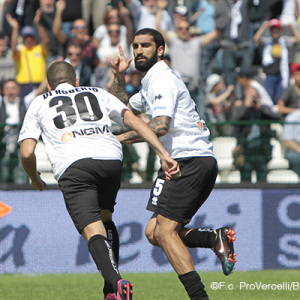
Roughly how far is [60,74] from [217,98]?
6963 millimetres

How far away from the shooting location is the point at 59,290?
26.0ft

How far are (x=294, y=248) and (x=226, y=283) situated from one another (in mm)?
1587

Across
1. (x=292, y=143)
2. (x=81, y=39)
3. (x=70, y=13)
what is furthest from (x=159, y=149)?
(x=70, y=13)

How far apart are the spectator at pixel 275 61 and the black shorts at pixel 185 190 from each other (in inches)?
274

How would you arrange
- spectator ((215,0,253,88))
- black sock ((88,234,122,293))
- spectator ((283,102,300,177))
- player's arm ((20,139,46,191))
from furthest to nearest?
spectator ((215,0,253,88)) < spectator ((283,102,300,177)) < player's arm ((20,139,46,191)) < black sock ((88,234,122,293))

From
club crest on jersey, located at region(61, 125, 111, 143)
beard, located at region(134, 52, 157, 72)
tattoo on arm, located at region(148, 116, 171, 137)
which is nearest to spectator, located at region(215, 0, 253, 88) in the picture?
beard, located at region(134, 52, 157, 72)

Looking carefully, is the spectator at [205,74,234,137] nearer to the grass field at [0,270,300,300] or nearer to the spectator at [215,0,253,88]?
the spectator at [215,0,253,88]

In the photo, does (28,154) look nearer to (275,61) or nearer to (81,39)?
(81,39)

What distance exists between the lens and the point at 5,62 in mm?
12734

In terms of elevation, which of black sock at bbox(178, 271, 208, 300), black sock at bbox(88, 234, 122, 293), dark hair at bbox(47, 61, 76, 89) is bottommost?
black sock at bbox(178, 271, 208, 300)

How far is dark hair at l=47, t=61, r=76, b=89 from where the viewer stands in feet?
20.1

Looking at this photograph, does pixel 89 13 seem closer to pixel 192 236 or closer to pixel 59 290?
pixel 59 290

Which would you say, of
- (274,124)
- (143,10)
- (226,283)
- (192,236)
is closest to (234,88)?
(143,10)

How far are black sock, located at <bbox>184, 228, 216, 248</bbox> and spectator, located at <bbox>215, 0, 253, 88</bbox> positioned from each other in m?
7.34
